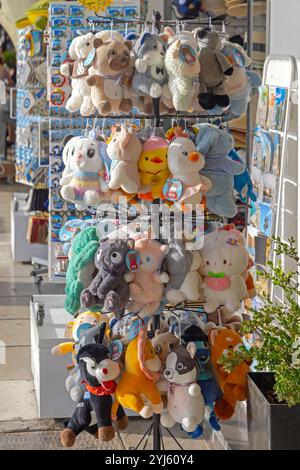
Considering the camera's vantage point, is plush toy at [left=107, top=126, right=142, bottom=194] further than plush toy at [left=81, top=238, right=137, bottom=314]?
Yes

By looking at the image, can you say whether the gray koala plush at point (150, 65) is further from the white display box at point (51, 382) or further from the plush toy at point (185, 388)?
the white display box at point (51, 382)

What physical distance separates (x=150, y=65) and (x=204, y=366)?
123 cm

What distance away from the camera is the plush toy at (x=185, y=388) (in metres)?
3.59

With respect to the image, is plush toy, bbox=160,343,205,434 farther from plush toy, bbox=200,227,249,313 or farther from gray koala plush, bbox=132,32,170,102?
gray koala plush, bbox=132,32,170,102

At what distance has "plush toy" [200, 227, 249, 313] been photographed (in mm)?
3668

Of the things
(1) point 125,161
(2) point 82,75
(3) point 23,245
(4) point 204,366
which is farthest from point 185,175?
(3) point 23,245

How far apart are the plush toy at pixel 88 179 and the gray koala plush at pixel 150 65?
344mm

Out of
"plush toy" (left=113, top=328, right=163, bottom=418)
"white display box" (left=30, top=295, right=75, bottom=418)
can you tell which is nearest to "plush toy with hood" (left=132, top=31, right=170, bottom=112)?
"plush toy" (left=113, top=328, right=163, bottom=418)

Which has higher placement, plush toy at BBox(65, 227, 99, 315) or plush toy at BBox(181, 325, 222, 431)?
plush toy at BBox(65, 227, 99, 315)

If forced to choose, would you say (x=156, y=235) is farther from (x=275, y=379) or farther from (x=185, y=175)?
(x=275, y=379)

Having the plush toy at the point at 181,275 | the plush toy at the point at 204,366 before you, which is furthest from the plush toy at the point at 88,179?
the plush toy at the point at 204,366

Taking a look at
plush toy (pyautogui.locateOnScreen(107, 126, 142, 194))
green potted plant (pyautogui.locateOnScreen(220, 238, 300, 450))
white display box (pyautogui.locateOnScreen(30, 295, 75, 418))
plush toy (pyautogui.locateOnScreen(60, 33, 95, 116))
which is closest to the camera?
green potted plant (pyautogui.locateOnScreen(220, 238, 300, 450))
